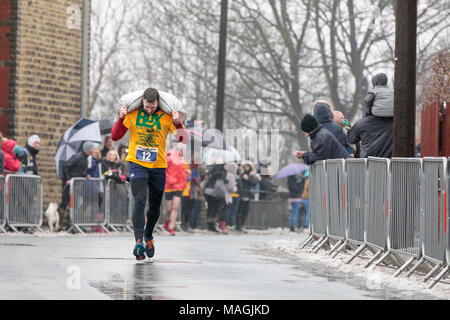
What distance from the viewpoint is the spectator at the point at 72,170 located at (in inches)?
874

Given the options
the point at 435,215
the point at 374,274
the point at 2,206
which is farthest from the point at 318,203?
the point at 2,206

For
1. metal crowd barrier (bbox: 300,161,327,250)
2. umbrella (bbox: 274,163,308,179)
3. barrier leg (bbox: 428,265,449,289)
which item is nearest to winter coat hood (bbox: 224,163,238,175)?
umbrella (bbox: 274,163,308,179)

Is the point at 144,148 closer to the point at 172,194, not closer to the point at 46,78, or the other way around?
the point at 172,194

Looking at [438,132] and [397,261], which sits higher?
[438,132]

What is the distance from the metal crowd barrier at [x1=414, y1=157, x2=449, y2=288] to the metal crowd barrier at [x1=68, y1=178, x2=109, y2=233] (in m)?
12.1

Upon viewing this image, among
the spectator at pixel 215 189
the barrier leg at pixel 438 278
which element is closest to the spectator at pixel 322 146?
the barrier leg at pixel 438 278

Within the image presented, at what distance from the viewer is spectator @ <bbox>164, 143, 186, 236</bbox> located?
2334 centimetres

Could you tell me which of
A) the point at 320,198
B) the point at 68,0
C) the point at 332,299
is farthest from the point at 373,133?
the point at 68,0

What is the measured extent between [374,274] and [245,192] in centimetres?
1645

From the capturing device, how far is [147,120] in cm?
1270

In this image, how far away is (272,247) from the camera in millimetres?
17375

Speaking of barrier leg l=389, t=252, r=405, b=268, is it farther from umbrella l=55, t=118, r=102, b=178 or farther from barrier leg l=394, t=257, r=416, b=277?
umbrella l=55, t=118, r=102, b=178

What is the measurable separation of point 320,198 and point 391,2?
25571 mm

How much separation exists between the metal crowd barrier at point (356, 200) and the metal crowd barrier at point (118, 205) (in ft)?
32.5
